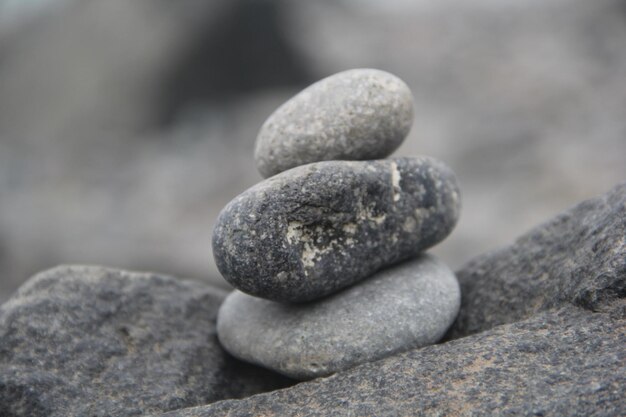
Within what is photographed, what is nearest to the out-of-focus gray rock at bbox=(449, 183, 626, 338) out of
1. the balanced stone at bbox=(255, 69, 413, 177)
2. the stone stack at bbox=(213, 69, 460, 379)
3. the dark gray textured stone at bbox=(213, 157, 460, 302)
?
the stone stack at bbox=(213, 69, 460, 379)

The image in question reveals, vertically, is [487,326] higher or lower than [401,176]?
lower

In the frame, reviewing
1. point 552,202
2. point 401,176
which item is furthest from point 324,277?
point 552,202

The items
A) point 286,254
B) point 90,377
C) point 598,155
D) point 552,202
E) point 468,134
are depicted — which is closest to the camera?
point 286,254

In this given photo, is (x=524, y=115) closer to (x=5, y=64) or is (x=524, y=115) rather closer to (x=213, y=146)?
(x=213, y=146)

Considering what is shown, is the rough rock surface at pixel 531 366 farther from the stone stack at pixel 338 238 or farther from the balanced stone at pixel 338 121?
the balanced stone at pixel 338 121

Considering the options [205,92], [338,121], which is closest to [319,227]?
[338,121]

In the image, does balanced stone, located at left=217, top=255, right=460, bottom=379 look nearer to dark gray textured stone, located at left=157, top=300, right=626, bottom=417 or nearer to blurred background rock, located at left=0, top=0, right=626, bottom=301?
dark gray textured stone, located at left=157, top=300, right=626, bottom=417

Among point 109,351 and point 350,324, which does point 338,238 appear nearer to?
point 350,324
